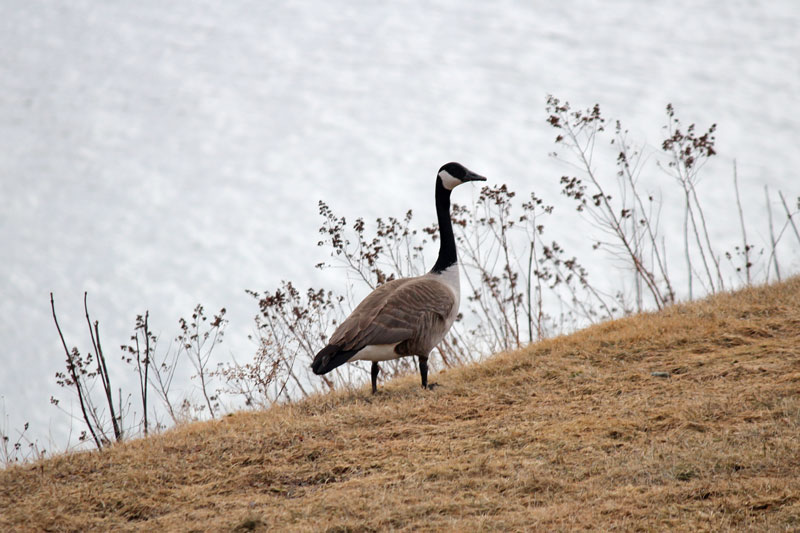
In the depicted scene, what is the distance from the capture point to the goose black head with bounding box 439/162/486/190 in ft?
29.9

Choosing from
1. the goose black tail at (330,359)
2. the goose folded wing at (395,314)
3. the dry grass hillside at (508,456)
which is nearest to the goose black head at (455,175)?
the goose folded wing at (395,314)

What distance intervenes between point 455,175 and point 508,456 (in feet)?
13.6

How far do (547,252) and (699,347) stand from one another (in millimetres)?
3335

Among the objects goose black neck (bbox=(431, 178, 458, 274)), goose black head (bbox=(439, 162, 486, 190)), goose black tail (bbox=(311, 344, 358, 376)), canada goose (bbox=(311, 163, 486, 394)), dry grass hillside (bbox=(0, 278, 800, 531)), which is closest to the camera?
dry grass hillside (bbox=(0, 278, 800, 531))

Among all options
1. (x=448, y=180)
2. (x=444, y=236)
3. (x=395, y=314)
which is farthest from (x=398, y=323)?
(x=448, y=180)

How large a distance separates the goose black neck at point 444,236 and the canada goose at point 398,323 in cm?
7

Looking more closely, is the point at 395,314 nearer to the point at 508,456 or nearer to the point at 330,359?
the point at 330,359

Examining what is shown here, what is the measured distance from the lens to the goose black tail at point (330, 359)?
722 cm

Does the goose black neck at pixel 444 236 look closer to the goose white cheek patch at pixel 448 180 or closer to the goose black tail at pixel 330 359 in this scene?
the goose white cheek patch at pixel 448 180

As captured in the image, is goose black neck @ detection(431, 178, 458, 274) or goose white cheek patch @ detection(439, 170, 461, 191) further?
goose white cheek patch @ detection(439, 170, 461, 191)

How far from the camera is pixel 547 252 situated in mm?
11062

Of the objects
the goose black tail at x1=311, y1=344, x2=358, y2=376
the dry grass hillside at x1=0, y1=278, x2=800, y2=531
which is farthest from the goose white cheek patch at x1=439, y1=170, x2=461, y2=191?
the goose black tail at x1=311, y1=344, x2=358, y2=376

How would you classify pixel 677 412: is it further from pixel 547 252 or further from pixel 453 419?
pixel 547 252

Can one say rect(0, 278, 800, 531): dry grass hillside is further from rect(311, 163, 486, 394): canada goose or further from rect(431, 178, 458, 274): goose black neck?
rect(431, 178, 458, 274): goose black neck
